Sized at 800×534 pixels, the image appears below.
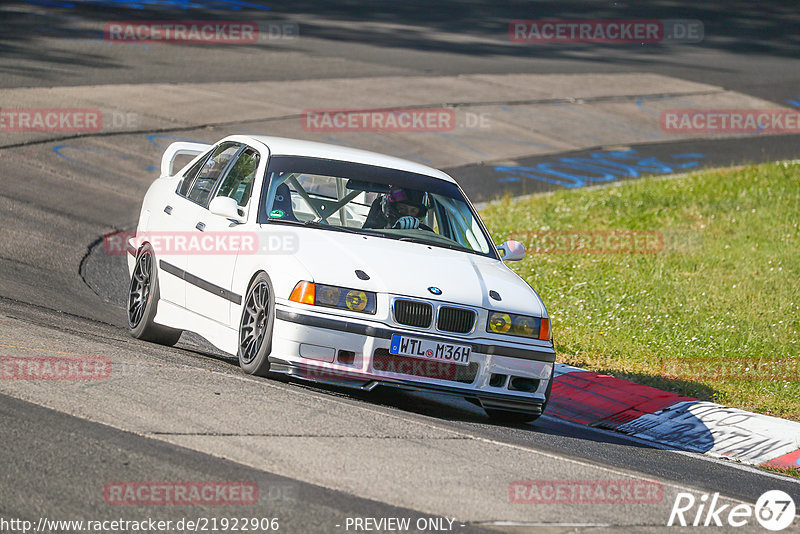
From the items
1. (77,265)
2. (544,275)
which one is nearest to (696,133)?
(544,275)

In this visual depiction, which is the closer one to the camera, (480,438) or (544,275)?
(480,438)

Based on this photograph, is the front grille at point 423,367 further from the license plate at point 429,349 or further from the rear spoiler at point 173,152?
the rear spoiler at point 173,152

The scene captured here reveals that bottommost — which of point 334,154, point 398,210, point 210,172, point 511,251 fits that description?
point 511,251

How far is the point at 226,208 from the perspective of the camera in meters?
8.05

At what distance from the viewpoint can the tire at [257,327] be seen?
24.3 ft

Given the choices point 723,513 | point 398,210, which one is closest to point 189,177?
point 398,210

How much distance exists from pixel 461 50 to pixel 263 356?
933 inches

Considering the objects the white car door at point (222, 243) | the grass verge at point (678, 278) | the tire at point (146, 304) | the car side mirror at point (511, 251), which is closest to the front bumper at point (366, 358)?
the white car door at point (222, 243)

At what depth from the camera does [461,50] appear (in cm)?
3020

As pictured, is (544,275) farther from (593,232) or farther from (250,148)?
(250,148)

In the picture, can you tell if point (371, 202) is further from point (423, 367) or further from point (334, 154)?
point (423, 367)

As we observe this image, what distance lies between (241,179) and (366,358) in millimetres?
2125

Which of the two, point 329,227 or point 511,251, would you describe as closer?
point 329,227

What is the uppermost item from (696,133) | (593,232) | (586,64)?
(586,64)
